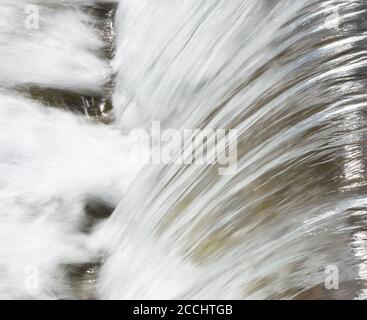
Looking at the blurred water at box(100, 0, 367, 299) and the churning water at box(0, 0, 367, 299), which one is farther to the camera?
the churning water at box(0, 0, 367, 299)

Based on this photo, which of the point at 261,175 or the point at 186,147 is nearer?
the point at 261,175

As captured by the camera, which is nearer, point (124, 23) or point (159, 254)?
point (159, 254)

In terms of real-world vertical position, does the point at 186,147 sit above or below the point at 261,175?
above

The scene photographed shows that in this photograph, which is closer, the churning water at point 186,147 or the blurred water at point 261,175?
the blurred water at point 261,175

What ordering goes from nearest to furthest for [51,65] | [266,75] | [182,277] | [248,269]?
[248,269], [182,277], [266,75], [51,65]

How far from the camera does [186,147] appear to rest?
406cm

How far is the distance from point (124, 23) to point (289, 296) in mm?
3845

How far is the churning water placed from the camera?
9.70 feet

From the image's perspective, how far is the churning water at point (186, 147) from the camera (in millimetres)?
2955

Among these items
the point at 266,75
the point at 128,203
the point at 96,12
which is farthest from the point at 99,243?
the point at 96,12

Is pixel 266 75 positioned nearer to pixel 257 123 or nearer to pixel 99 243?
pixel 257 123

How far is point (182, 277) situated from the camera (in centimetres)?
346

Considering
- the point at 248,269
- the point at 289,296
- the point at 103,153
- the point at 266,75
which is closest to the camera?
the point at 289,296

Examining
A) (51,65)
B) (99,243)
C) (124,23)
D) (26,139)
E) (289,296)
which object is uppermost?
(124,23)
